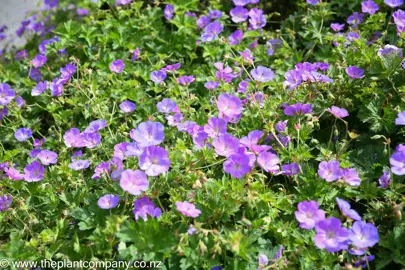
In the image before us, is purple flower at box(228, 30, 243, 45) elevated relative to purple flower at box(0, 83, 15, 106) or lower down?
lower down

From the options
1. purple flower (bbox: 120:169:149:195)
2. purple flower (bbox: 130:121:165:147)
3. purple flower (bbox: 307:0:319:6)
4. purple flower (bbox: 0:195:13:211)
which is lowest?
purple flower (bbox: 0:195:13:211)

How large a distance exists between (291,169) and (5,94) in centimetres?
192

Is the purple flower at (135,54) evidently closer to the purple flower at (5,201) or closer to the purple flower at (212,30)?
the purple flower at (212,30)

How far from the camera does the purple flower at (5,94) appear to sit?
121 inches

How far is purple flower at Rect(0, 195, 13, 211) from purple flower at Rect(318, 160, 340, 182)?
1.50 meters

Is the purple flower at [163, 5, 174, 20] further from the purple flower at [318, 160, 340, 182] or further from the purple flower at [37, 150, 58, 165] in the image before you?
the purple flower at [318, 160, 340, 182]

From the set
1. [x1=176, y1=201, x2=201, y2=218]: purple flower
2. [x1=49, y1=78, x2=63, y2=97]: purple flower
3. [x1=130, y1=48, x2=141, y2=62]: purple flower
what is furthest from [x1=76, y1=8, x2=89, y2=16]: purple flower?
[x1=176, y1=201, x2=201, y2=218]: purple flower

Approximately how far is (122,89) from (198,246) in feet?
4.81

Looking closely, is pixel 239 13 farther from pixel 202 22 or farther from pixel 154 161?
pixel 154 161

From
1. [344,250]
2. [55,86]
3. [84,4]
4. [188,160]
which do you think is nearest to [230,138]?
[188,160]

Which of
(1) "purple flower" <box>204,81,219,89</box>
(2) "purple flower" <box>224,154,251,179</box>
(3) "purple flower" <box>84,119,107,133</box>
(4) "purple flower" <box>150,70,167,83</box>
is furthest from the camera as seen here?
(4) "purple flower" <box>150,70,167,83</box>

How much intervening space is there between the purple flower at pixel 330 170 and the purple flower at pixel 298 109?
1.26 ft

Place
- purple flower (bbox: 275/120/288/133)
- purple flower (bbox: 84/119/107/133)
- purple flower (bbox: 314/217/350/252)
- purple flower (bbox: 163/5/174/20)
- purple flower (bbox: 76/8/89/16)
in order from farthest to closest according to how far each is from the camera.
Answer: purple flower (bbox: 76/8/89/16)
purple flower (bbox: 163/5/174/20)
purple flower (bbox: 84/119/107/133)
purple flower (bbox: 275/120/288/133)
purple flower (bbox: 314/217/350/252)

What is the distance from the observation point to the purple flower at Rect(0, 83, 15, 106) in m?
3.07
